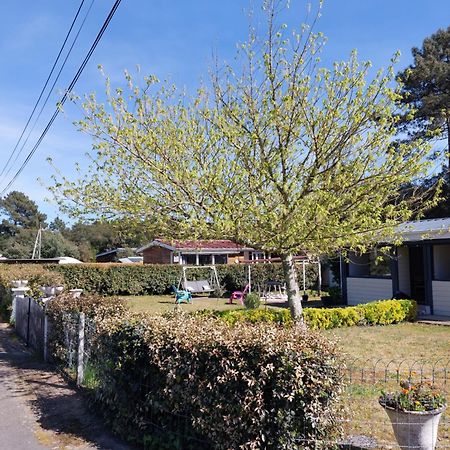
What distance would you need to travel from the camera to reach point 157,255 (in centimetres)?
3938

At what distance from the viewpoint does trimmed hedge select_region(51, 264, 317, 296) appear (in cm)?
2627

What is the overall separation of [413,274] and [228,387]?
617 inches

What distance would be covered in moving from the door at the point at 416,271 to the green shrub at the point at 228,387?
48.2 feet

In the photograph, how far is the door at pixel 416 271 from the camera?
1812cm

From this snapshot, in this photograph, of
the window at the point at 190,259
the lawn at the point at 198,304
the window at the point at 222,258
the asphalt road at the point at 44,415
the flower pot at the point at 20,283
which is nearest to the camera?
the asphalt road at the point at 44,415

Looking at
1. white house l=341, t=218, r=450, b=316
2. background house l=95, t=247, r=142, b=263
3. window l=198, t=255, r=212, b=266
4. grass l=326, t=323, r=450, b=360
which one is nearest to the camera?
grass l=326, t=323, r=450, b=360

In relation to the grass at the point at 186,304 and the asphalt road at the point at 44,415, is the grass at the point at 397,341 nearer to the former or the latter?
the asphalt road at the point at 44,415

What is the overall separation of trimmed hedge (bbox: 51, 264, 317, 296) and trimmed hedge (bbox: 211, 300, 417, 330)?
1318 cm

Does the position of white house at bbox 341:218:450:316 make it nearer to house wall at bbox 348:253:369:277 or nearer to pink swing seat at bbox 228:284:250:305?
house wall at bbox 348:253:369:277

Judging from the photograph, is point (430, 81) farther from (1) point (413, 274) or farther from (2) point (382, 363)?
(2) point (382, 363)

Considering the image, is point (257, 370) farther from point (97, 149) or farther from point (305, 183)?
point (97, 149)

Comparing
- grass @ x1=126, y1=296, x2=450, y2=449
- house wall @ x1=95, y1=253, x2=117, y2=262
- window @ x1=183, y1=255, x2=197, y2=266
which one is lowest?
grass @ x1=126, y1=296, x2=450, y2=449

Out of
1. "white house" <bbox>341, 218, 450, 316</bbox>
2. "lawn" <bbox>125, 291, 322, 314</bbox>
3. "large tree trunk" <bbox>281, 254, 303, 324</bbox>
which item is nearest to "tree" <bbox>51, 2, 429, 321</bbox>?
"large tree trunk" <bbox>281, 254, 303, 324</bbox>

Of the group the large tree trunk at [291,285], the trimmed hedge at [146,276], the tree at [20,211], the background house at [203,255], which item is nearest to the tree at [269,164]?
the large tree trunk at [291,285]
